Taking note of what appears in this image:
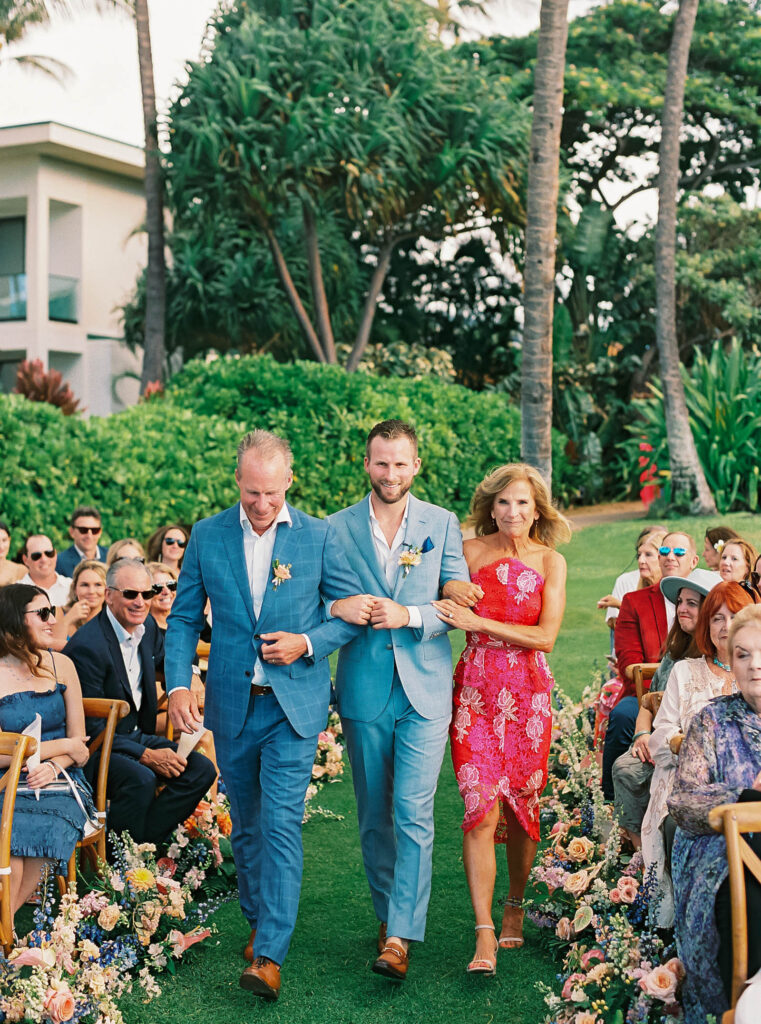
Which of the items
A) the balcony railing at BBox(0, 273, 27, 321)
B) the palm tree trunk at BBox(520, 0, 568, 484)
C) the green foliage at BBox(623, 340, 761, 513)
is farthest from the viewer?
the balcony railing at BBox(0, 273, 27, 321)

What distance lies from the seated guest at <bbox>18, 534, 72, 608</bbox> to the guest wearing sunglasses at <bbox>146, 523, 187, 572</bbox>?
24.0 inches

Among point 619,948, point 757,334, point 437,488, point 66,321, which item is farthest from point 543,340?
point 66,321

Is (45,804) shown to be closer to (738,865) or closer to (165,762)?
(165,762)

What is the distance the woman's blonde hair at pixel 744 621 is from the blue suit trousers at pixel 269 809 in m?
1.63

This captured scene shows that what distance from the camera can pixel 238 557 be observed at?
4609 millimetres

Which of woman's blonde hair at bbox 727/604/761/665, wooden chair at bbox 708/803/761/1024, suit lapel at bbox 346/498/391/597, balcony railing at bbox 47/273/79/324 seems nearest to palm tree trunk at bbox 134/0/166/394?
balcony railing at bbox 47/273/79/324

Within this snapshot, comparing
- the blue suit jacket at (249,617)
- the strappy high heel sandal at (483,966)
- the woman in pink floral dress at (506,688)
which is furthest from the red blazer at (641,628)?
the blue suit jacket at (249,617)

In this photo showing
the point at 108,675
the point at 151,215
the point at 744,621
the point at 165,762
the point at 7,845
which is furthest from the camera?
the point at 151,215

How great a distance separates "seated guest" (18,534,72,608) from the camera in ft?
26.3

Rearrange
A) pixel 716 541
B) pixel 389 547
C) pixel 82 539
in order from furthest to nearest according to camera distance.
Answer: pixel 82 539 < pixel 716 541 < pixel 389 547

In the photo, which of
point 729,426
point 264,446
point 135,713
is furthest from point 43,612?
point 729,426

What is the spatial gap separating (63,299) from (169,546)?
19173 millimetres

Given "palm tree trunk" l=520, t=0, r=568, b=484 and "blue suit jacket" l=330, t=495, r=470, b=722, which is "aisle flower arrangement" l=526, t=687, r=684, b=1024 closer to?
"blue suit jacket" l=330, t=495, r=470, b=722

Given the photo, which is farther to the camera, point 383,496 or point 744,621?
point 383,496
